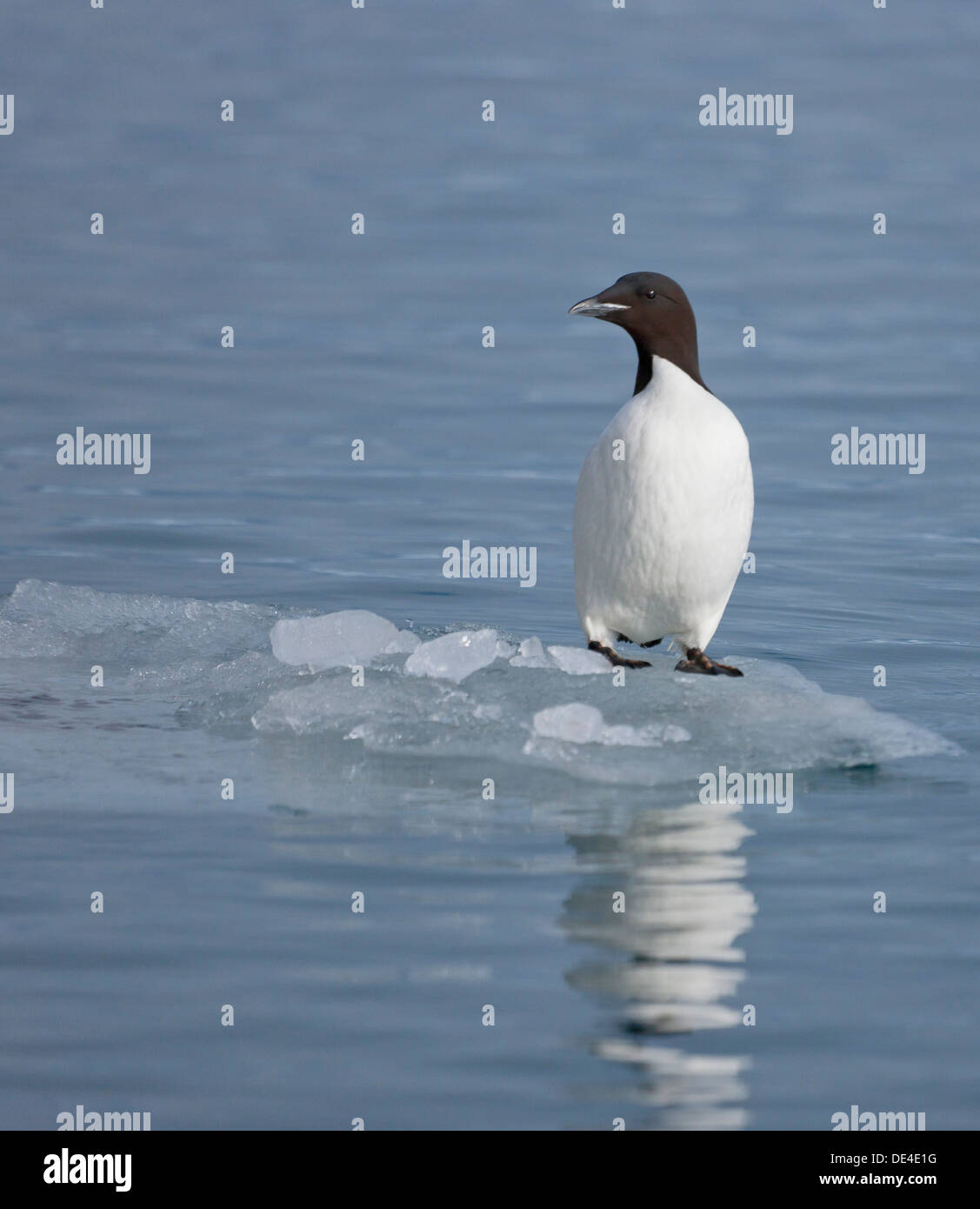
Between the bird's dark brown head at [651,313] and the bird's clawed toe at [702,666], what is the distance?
1.21 m

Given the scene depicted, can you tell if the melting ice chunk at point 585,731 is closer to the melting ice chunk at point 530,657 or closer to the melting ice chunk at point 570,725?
the melting ice chunk at point 570,725

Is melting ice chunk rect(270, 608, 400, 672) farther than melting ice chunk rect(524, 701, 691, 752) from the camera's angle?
Yes

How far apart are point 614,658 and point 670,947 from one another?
2707mm

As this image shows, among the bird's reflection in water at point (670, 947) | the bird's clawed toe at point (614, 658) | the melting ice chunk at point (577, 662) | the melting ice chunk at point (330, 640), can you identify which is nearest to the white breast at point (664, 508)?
the bird's clawed toe at point (614, 658)

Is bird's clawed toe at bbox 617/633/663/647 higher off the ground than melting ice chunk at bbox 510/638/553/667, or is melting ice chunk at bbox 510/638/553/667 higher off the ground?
bird's clawed toe at bbox 617/633/663/647

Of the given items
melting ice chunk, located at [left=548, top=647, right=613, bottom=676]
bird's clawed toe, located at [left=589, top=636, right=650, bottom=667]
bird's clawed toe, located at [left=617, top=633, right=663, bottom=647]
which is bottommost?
melting ice chunk, located at [left=548, top=647, right=613, bottom=676]

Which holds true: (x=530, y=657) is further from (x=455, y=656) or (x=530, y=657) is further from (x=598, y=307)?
(x=598, y=307)

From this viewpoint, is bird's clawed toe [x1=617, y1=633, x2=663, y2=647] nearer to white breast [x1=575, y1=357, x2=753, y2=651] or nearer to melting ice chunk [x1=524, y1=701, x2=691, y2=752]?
white breast [x1=575, y1=357, x2=753, y2=651]

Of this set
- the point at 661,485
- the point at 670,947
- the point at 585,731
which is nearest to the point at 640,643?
the point at 661,485

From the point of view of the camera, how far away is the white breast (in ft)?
25.6

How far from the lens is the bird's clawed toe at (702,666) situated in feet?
27.5

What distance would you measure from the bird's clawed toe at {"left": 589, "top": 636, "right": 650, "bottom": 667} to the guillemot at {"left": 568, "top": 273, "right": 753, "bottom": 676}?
0.7 inches

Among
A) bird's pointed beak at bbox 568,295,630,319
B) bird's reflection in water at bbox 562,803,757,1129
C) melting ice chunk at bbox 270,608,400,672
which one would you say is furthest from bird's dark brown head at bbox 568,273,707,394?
bird's reflection in water at bbox 562,803,757,1129

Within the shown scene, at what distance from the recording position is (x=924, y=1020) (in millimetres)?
5305
